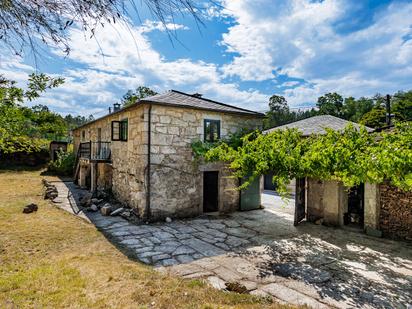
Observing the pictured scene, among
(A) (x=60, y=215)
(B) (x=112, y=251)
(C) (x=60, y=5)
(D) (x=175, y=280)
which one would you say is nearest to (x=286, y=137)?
(D) (x=175, y=280)

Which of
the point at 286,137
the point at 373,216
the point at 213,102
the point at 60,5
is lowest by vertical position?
the point at 373,216

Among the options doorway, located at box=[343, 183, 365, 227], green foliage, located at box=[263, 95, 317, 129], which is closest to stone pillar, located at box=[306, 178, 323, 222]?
doorway, located at box=[343, 183, 365, 227]

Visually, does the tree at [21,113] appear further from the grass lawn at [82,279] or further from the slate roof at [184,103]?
the slate roof at [184,103]

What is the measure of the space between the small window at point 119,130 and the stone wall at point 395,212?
992 centimetres

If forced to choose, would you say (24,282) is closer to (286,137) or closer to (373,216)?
(286,137)

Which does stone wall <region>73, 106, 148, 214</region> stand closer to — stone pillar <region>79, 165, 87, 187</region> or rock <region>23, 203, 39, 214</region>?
rock <region>23, 203, 39, 214</region>

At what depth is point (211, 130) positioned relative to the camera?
1059 cm

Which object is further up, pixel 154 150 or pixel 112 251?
pixel 154 150

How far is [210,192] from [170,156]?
3056 mm

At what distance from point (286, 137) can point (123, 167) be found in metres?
7.09

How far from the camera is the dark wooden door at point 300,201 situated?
9.21 meters

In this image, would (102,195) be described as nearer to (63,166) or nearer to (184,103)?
(184,103)

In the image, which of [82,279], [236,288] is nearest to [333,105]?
[236,288]

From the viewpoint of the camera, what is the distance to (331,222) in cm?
913
